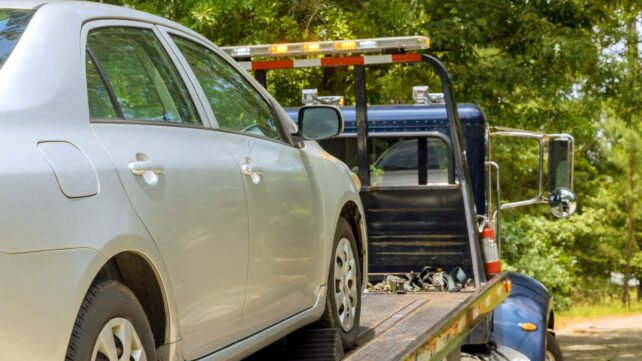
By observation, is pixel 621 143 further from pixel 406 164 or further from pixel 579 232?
pixel 406 164

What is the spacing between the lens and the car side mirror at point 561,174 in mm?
8688

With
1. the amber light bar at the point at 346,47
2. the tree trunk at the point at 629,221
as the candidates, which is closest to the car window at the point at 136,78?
the amber light bar at the point at 346,47

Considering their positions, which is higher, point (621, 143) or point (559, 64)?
point (559, 64)

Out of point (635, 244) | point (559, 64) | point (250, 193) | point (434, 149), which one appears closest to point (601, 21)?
point (559, 64)

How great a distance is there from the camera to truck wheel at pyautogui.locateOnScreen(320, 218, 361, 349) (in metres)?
5.43

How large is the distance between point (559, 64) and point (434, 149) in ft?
17.3

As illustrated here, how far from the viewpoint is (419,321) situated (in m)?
5.99

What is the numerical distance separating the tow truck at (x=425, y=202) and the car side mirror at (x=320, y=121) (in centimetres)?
100

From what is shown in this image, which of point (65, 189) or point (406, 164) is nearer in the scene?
point (65, 189)

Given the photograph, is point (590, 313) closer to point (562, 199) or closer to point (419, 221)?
point (562, 199)

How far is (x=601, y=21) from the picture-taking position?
14609 millimetres

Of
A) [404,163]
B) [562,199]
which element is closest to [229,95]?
[404,163]

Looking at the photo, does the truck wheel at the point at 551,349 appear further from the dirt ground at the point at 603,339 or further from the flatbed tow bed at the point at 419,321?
the dirt ground at the point at 603,339

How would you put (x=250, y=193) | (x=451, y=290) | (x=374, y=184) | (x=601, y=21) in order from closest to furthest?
1. (x=250, y=193)
2. (x=451, y=290)
3. (x=374, y=184)
4. (x=601, y=21)
